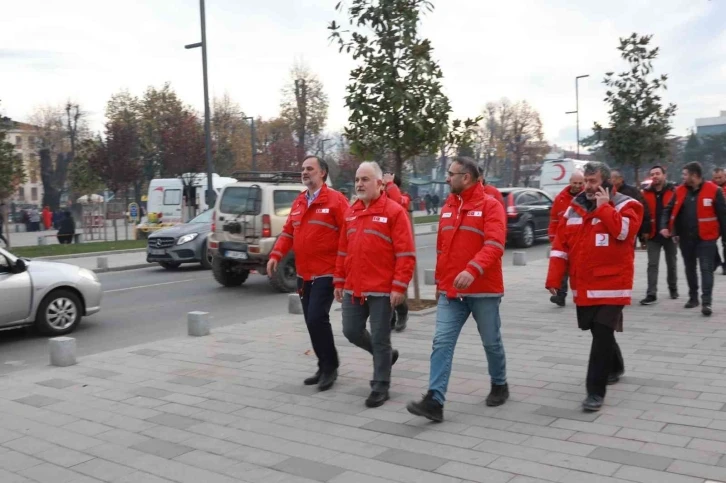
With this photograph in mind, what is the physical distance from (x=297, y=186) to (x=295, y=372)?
283 inches

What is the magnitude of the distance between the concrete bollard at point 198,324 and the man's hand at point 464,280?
4.79 m

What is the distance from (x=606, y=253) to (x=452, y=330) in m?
1.18

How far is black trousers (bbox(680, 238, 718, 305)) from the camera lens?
893 centimetres

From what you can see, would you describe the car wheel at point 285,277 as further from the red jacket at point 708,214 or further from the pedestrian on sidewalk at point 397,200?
the red jacket at point 708,214

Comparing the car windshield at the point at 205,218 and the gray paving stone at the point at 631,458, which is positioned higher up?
the car windshield at the point at 205,218

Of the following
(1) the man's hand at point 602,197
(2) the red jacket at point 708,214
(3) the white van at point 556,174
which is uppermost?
(3) the white van at point 556,174

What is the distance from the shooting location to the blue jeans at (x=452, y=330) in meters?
5.08

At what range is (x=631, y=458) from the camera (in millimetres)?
4312

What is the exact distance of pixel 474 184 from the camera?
5.18 metres

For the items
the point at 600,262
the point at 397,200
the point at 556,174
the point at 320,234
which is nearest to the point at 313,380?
the point at 320,234

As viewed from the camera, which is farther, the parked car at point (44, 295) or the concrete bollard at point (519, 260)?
the concrete bollard at point (519, 260)

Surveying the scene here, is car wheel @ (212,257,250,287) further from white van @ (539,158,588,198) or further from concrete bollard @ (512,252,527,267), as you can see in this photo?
white van @ (539,158,588,198)

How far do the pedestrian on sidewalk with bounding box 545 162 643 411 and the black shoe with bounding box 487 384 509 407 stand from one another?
0.58m

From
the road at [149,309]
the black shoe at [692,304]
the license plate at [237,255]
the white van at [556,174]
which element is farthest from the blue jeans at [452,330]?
the white van at [556,174]
